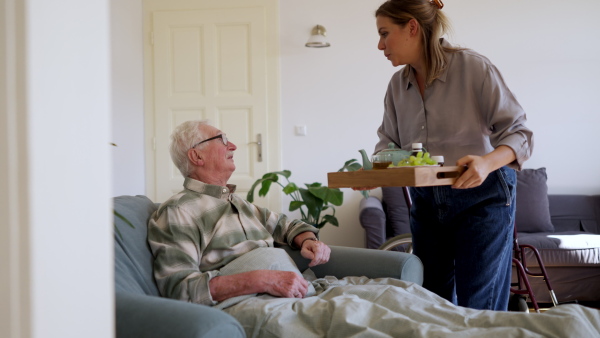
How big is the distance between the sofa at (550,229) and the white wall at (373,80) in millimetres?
372

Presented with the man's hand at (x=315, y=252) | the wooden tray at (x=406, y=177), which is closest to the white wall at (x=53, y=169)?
the wooden tray at (x=406, y=177)

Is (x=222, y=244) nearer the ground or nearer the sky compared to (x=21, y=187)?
nearer the ground

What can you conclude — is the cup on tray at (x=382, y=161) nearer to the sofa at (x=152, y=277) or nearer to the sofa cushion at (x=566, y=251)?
the sofa at (x=152, y=277)

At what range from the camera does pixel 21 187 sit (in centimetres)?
69

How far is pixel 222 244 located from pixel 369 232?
7.73 ft

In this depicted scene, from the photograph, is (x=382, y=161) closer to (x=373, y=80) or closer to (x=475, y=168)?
(x=475, y=168)

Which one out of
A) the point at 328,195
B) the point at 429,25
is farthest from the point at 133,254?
the point at 328,195

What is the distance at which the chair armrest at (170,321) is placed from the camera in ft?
4.29

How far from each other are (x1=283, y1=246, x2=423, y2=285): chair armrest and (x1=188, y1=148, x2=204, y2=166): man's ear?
1.48 feet

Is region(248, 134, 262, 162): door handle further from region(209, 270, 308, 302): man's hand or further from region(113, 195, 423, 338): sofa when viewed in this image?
region(209, 270, 308, 302): man's hand

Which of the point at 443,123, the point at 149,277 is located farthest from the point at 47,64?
the point at 443,123

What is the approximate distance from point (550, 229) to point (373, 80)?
1788 mm

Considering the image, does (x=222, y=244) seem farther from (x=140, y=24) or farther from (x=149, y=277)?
(x=140, y=24)

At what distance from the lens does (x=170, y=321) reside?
133 cm
